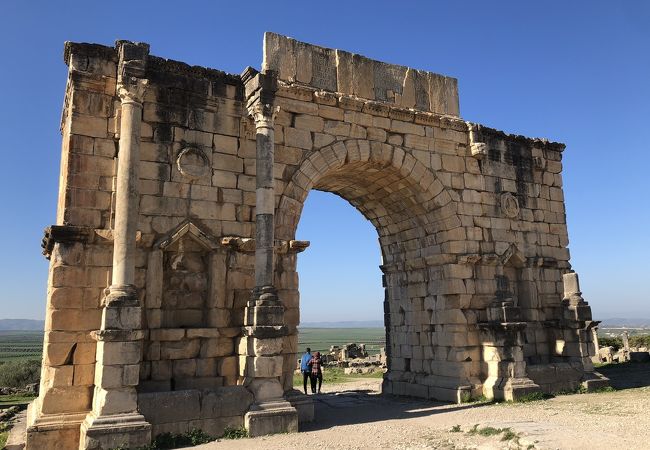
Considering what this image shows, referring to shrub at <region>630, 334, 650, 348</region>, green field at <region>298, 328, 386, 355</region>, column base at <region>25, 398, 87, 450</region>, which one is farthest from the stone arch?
shrub at <region>630, 334, 650, 348</region>

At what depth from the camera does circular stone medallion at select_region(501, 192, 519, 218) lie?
41.3 feet

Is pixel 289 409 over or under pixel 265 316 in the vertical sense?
under

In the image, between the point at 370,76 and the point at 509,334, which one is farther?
the point at 370,76

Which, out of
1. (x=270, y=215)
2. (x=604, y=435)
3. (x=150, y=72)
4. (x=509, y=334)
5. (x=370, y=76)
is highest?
(x=370, y=76)

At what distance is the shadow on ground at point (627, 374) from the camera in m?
12.8

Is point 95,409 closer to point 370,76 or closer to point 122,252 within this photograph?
point 122,252

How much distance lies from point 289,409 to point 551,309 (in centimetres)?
753

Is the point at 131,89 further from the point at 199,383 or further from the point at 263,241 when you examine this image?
the point at 199,383

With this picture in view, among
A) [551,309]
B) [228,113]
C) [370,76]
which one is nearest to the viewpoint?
[228,113]

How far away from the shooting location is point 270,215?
9.25m

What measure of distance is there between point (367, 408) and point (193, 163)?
5.95m

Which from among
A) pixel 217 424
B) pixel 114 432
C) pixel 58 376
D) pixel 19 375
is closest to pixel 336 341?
pixel 19 375

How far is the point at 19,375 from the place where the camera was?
23.4 meters

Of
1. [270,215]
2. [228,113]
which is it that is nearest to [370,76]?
[228,113]
